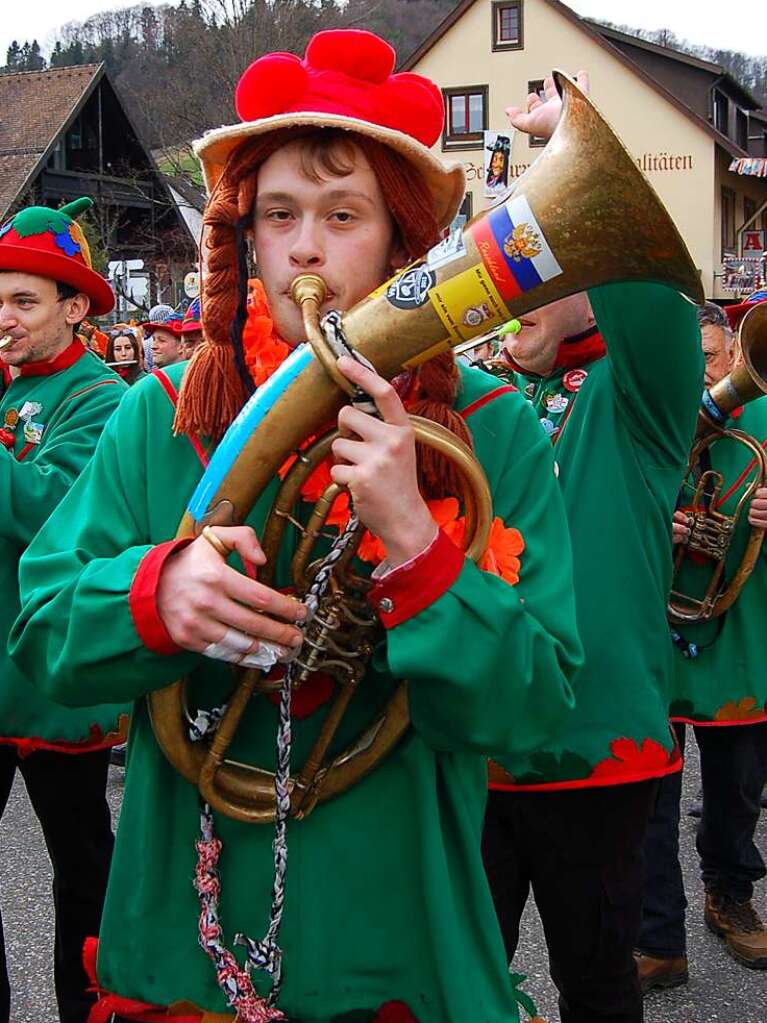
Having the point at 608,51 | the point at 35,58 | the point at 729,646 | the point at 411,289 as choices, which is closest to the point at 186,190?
the point at 608,51

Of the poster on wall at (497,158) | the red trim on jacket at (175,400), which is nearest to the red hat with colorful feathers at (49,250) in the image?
the poster on wall at (497,158)

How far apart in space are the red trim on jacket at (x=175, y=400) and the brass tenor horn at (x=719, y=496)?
2012mm

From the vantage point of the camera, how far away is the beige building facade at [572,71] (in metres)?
27.2

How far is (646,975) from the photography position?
3238 mm

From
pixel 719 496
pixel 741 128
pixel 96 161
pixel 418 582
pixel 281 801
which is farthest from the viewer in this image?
pixel 741 128

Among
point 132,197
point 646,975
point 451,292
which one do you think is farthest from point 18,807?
point 132,197

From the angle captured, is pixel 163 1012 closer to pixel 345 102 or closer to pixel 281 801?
pixel 281 801

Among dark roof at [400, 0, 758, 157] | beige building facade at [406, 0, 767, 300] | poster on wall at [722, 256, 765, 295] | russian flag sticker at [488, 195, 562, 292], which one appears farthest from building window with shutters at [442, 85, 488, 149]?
russian flag sticker at [488, 195, 562, 292]

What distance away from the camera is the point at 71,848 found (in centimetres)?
288

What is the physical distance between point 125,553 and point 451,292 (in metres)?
0.55

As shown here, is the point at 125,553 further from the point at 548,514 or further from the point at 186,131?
the point at 186,131

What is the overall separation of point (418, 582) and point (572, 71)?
28.5 m

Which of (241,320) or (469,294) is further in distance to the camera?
(241,320)

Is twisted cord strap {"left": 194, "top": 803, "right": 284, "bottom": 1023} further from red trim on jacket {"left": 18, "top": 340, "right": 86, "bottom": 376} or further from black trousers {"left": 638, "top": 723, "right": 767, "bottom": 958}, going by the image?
black trousers {"left": 638, "top": 723, "right": 767, "bottom": 958}
